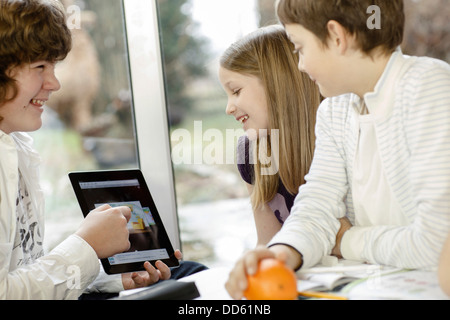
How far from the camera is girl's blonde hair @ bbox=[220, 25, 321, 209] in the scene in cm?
124

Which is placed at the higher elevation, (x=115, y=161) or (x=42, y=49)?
(x=42, y=49)

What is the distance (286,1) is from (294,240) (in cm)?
41

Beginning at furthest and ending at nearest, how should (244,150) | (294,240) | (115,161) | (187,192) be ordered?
1. (115,161)
2. (187,192)
3. (244,150)
4. (294,240)

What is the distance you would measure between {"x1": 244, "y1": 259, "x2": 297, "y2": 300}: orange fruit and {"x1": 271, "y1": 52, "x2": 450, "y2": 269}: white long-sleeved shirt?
0.17 meters

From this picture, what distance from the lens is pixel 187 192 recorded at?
Result: 176 cm

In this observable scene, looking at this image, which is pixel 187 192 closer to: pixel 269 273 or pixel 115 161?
pixel 115 161

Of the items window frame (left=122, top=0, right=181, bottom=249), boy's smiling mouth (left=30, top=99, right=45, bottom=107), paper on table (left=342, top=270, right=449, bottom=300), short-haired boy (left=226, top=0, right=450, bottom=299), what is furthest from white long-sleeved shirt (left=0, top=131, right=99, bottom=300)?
window frame (left=122, top=0, right=181, bottom=249)

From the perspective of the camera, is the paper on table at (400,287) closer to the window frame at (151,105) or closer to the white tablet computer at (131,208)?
the white tablet computer at (131,208)

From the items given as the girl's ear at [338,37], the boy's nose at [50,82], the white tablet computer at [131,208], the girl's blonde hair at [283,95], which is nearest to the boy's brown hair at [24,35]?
the boy's nose at [50,82]

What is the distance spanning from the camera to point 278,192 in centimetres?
133

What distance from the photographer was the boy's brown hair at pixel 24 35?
1012 millimetres

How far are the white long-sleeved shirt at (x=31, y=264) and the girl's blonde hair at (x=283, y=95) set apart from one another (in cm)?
50
